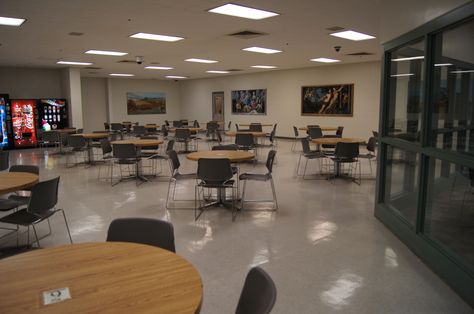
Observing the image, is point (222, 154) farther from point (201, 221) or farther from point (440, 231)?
point (440, 231)

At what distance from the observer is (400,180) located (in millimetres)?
4816

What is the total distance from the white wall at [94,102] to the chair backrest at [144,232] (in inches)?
637

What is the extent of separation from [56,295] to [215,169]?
310 centimetres

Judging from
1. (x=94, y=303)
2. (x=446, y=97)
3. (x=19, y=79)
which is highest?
(x=19, y=79)

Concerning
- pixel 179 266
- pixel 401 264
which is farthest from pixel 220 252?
pixel 179 266

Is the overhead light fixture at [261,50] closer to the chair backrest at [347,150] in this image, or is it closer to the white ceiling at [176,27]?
the white ceiling at [176,27]

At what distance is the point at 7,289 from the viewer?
1474 mm

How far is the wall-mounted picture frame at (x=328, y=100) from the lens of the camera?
42.0 feet

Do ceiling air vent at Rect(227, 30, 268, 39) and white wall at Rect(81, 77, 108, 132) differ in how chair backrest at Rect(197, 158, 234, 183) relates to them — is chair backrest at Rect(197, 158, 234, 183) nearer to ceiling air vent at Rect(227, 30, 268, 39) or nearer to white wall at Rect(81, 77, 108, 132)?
ceiling air vent at Rect(227, 30, 268, 39)

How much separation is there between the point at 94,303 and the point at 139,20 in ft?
17.8

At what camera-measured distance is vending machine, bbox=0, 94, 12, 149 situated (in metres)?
12.2

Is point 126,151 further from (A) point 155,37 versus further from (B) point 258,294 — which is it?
(B) point 258,294

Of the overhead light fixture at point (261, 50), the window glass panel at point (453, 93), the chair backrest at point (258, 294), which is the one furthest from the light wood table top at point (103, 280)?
the overhead light fixture at point (261, 50)

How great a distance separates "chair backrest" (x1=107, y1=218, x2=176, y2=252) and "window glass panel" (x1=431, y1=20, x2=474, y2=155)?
2.67 metres
